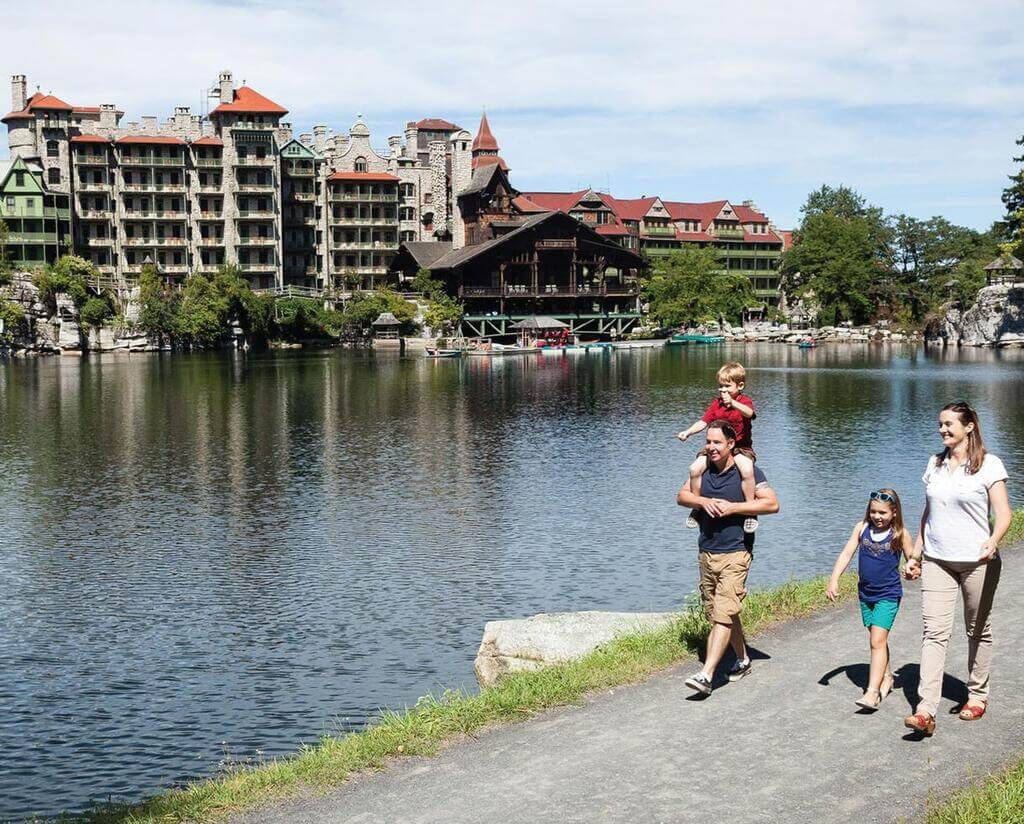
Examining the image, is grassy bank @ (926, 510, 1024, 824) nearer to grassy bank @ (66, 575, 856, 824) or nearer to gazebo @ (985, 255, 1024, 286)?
grassy bank @ (66, 575, 856, 824)

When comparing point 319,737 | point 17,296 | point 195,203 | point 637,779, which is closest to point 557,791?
point 637,779

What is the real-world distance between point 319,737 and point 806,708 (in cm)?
676

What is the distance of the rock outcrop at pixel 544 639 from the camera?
48.4 feet

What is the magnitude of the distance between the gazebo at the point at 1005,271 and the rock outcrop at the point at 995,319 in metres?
2.06

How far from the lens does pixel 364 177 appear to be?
13238 centimetres

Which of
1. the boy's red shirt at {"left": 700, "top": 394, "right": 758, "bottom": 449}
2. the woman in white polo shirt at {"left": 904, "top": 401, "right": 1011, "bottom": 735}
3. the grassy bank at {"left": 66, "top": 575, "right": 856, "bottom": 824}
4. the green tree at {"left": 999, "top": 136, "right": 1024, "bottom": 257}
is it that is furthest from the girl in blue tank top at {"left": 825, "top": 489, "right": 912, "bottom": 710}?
the green tree at {"left": 999, "top": 136, "right": 1024, "bottom": 257}

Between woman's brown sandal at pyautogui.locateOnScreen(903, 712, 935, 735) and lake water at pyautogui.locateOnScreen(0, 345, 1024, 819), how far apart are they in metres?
7.95

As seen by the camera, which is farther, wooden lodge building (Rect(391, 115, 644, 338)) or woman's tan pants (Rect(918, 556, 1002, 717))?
wooden lodge building (Rect(391, 115, 644, 338))

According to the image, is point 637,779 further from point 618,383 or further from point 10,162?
point 10,162

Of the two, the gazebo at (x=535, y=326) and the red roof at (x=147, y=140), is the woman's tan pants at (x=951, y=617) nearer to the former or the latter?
the gazebo at (x=535, y=326)

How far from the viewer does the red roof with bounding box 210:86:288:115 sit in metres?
125

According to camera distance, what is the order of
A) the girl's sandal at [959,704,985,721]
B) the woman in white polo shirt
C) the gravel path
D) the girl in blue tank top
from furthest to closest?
1. the girl in blue tank top
2. the girl's sandal at [959,704,985,721]
3. the woman in white polo shirt
4. the gravel path

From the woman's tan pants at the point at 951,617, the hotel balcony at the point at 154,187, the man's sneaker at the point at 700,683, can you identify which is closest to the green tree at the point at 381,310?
the hotel balcony at the point at 154,187

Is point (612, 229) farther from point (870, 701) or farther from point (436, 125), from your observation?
point (870, 701)
